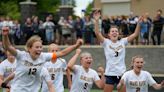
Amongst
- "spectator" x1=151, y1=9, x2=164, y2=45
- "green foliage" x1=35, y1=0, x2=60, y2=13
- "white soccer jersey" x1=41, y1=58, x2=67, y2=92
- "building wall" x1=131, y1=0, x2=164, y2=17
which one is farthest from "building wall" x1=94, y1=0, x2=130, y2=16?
"green foliage" x1=35, y1=0, x2=60, y2=13

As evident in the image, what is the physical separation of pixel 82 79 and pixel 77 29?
41.6 feet

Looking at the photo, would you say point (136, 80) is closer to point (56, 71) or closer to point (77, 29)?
point (56, 71)

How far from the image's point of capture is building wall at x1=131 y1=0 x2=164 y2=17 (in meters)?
29.1

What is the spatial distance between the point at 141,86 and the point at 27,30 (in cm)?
1372

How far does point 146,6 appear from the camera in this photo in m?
29.9

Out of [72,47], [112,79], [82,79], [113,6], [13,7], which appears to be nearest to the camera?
[72,47]

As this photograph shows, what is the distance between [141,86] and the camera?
10.7m

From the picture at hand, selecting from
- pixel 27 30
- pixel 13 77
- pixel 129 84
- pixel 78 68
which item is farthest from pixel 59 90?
pixel 27 30

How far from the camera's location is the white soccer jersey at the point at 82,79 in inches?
432

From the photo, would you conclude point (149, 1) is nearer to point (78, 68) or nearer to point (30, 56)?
point (78, 68)

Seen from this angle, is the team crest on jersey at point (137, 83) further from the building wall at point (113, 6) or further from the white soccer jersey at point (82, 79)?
the building wall at point (113, 6)

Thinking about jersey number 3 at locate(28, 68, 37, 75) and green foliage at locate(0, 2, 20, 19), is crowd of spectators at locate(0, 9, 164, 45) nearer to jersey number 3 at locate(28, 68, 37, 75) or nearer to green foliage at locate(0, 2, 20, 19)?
jersey number 3 at locate(28, 68, 37, 75)

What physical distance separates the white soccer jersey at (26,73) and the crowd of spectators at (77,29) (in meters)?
12.8

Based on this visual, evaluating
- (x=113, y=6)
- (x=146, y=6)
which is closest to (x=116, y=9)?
(x=113, y=6)
